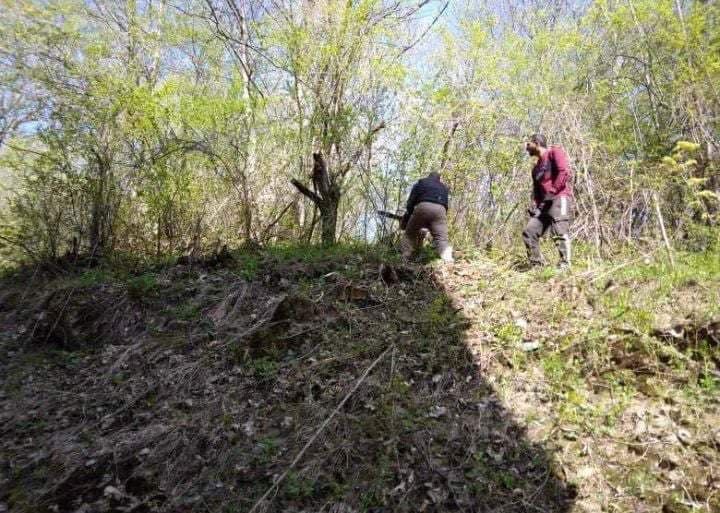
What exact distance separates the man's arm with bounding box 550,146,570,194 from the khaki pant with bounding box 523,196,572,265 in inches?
5.2

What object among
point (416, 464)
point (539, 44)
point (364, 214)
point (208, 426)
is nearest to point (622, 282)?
point (416, 464)

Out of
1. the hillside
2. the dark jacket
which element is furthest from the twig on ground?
the dark jacket

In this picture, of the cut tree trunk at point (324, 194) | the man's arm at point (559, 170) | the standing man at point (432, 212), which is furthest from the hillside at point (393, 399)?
the cut tree trunk at point (324, 194)

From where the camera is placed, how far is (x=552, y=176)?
15.4ft

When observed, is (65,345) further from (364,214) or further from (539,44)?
(539,44)

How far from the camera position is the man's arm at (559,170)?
462 centimetres

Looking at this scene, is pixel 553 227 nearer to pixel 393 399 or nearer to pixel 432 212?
pixel 432 212

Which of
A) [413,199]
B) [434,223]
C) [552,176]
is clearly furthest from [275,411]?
[552,176]

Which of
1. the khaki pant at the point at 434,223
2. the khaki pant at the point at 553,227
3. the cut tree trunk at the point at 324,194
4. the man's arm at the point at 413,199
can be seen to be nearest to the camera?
the khaki pant at the point at 553,227

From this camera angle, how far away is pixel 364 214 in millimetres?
8773

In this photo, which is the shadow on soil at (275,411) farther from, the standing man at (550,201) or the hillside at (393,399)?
the standing man at (550,201)

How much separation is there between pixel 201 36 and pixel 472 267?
8814 mm

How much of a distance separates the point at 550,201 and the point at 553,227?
0.98 feet

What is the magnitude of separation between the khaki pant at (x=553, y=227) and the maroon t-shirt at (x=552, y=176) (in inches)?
3.6
